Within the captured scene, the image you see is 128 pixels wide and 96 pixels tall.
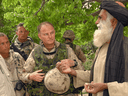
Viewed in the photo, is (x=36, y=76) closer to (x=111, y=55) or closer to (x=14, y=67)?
(x=14, y=67)

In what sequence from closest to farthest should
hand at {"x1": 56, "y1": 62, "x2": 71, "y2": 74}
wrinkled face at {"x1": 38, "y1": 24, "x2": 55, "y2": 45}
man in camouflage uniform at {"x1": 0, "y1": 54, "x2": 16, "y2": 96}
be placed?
man in camouflage uniform at {"x1": 0, "y1": 54, "x2": 16, "y2": 96} → hand at {"x1": 56, "y1": 62, "x2": 71, "y2": 74} → wrinkled face at {"x1": 38, "y1": 24, "x2": 55, "y2": 45}

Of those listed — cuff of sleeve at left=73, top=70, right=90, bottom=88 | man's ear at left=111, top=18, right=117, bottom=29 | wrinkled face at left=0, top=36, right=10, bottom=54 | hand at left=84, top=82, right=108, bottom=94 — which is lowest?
cuff of sleeve at left=73, top=70, right=90, bottom=88

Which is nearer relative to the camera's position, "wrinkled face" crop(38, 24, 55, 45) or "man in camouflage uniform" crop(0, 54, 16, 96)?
"man in camouflage uniform" crop(0, 54, 16, 96)

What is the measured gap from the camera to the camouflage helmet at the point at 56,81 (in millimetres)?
3400

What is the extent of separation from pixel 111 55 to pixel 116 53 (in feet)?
0.29

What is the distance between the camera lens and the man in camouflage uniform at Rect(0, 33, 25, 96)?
4.38 meters

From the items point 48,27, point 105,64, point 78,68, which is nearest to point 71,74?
point 78,68

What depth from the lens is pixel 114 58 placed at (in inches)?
111

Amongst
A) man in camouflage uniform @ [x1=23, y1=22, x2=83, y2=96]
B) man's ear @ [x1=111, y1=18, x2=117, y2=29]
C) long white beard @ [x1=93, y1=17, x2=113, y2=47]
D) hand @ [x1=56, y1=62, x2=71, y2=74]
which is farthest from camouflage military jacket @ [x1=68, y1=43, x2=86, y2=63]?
man's ear @ [x1=111, y1=18, x2=117, y2=29]

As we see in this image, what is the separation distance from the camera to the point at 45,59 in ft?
12.2

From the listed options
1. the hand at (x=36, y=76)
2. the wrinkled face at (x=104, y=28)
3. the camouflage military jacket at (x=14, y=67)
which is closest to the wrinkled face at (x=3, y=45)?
the camouflage military jacket at (x=14, y=67)

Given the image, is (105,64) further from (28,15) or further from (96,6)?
(96,6)

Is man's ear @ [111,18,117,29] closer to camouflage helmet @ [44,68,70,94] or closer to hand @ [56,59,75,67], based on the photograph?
hand @ [56,59,75,67]

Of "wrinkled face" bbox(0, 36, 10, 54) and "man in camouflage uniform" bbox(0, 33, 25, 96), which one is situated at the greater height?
"wrinkled face" bbox(0, 36, 10, 54)
